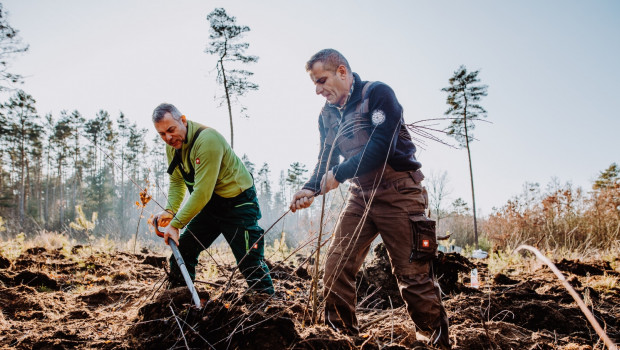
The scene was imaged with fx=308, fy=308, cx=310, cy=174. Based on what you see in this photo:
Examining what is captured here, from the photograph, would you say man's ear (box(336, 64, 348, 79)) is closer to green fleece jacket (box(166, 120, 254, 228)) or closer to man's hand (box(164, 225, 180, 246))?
green fleece jacket (box(166, 120, 254, 228))

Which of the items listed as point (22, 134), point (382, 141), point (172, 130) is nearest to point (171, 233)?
point (172, 130)

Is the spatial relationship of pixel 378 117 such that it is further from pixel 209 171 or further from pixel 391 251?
pixel 209 171

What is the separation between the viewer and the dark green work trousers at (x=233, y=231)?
8.49 feet

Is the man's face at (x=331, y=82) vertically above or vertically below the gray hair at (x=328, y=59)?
below

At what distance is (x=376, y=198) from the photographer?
6.80ft

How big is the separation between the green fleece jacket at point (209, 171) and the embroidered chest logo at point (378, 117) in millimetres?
1325

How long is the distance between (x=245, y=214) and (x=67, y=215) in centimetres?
3191

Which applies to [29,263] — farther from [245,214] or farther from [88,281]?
[245,214]

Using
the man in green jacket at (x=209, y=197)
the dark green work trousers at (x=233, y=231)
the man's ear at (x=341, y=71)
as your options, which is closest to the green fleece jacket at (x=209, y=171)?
the man in green jacket at (x=209, y=197)

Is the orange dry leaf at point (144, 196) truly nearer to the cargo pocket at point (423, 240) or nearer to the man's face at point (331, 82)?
the man's face at point (331, 82)

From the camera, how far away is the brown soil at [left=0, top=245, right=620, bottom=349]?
4.59ft

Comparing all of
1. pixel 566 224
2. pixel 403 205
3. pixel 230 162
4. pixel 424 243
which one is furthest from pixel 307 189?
pixel 566 224

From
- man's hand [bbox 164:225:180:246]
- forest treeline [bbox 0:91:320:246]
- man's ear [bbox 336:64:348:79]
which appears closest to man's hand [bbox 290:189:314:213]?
man's ear [bbox 336:64:348:79]

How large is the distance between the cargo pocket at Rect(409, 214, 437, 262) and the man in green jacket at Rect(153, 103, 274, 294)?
1167mm
